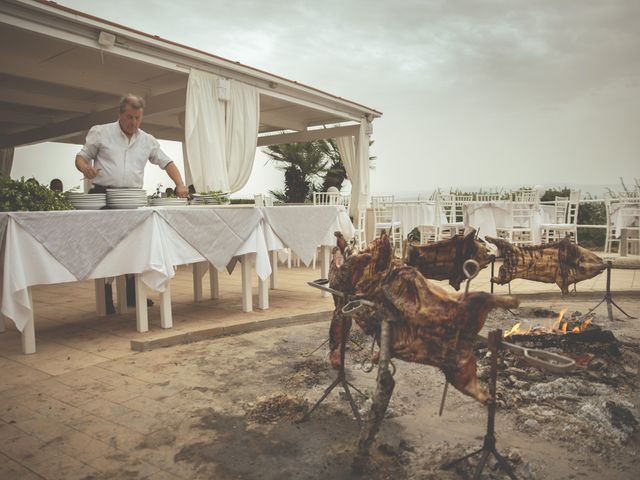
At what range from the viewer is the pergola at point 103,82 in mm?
5430

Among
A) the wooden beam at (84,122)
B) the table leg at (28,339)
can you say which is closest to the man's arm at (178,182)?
the table leg at (28,339)

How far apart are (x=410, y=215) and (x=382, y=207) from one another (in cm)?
108

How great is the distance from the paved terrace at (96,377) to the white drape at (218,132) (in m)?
2.20

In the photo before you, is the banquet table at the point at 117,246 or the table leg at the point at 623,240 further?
the table leg at the point at 623,240

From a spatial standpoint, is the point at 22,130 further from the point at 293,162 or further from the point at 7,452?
the point at 7,452

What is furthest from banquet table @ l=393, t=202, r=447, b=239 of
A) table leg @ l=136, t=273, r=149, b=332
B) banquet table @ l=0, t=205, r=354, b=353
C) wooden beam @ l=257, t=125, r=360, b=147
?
table leg @ l=136, t=273, r=149, b=332

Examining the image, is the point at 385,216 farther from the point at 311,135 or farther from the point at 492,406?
the point at 492,406

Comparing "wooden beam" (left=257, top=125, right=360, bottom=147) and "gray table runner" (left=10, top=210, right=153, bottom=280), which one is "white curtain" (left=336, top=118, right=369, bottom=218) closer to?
"wooden beam" (left=257, top=125, right=360, bottom=147)

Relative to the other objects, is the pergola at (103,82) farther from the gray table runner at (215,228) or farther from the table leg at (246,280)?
the table leg at (246,280)

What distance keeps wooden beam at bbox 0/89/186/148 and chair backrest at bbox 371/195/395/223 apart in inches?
172

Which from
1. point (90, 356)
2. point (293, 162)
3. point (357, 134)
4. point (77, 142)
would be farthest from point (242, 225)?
point (293, 162)

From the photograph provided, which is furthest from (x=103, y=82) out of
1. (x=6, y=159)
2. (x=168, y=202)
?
(x=6, y=159)

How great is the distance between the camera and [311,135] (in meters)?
11.4

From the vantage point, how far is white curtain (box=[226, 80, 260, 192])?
24.3 feet
